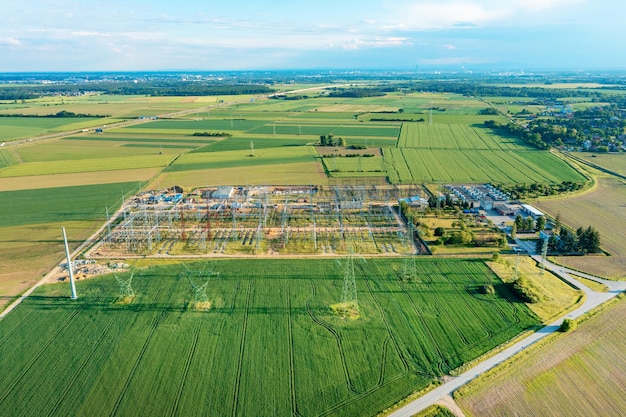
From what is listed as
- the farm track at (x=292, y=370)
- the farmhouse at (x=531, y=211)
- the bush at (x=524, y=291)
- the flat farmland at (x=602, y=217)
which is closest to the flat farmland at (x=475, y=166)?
the flat farmland at (x=602, y=217)

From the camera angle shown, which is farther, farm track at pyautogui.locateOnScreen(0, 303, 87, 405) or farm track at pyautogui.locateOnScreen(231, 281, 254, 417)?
farm track at pyautogui.locateOnScreen(0, 303, 87, 405)

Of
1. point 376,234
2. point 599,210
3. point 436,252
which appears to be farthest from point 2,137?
point 599,210

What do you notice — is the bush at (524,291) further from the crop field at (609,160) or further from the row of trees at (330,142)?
the row of trees at (330,142)

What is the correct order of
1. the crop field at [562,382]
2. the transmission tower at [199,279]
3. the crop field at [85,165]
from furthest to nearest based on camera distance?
the crop field at [85,165]
the transmission tower at [199,279]
the crop field at [562,382]

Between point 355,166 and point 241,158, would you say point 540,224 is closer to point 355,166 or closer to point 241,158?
point 355,166

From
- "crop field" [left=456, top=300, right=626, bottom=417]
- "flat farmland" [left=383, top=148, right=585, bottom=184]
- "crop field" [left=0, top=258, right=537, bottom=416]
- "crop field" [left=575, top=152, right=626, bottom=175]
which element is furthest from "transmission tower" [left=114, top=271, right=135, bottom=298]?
"crop field" [left=575, top=152, right=626, bottom=175]

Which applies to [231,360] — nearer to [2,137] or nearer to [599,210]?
[599,210]

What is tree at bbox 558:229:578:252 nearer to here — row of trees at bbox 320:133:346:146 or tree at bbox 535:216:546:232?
tree at bbox 535:216:546:232
